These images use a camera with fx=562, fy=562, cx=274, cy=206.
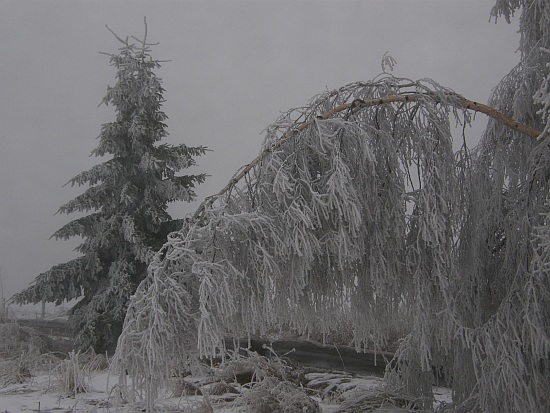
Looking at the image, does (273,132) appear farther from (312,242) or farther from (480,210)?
(480,210)

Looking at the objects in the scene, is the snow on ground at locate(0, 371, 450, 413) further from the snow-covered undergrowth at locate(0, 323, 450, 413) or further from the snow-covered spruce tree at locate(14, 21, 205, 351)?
the snow-covered spruce tree at locate(14, 21, 205, 351)

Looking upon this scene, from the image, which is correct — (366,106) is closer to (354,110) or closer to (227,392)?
(354,110)

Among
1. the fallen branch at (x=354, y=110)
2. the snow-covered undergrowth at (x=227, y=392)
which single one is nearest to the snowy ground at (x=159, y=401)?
the snow-covered undergrowth at (x=227, y=392)

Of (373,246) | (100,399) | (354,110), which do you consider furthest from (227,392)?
(354,110)

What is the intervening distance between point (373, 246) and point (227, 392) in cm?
375

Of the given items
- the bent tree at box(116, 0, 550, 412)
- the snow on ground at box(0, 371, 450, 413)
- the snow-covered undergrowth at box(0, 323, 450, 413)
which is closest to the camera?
the bent tree at box(116, 0, 550, 412)

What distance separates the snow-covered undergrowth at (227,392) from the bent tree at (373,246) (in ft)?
3.83

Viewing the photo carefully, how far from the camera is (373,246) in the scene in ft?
14.8

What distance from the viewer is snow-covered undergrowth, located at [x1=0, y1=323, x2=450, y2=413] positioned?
600cm

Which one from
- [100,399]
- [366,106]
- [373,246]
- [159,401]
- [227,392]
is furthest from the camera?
[227,392]

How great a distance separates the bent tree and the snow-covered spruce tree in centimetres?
640

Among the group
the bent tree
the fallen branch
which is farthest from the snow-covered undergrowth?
the fallen branch

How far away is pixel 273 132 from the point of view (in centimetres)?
478

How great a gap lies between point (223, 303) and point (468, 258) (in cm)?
236
